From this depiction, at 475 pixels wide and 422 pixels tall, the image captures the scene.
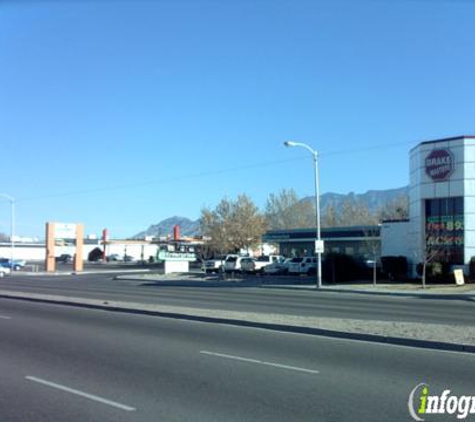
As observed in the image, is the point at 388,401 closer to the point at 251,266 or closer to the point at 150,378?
the point at 150,378

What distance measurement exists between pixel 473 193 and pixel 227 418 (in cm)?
3385

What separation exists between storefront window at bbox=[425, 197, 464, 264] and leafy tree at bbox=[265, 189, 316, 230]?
167ft

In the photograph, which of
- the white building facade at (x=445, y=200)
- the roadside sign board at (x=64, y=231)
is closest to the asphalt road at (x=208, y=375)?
the white building facade at (x=445, y=200)

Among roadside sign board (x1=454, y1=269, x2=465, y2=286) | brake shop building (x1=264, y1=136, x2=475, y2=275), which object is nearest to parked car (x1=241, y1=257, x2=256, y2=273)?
brake shop building (x1=264, y1=136, x2=475, y2=275)

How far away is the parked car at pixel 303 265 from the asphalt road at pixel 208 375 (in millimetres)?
37557

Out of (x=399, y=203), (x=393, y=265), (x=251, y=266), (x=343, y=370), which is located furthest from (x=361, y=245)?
(x=343, y=370)

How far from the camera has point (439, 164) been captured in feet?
126

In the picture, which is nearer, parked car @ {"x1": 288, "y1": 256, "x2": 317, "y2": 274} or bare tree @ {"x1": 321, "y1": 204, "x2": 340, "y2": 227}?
parked car @ {"x1": 288, "y1": 256, "x2": 317, "y2": 274}

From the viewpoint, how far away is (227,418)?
686 centimetres

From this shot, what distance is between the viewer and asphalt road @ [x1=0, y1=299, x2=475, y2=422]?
719cm

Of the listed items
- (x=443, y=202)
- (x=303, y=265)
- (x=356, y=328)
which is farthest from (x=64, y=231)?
(x=356, y=328)

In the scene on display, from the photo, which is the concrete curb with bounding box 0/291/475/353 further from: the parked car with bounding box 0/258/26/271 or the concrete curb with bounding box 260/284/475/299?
the parked car with bounding box 0/258/26/271

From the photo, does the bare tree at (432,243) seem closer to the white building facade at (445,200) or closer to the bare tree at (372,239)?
the white building facade at (445,200)

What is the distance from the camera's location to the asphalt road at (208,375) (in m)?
7.19
